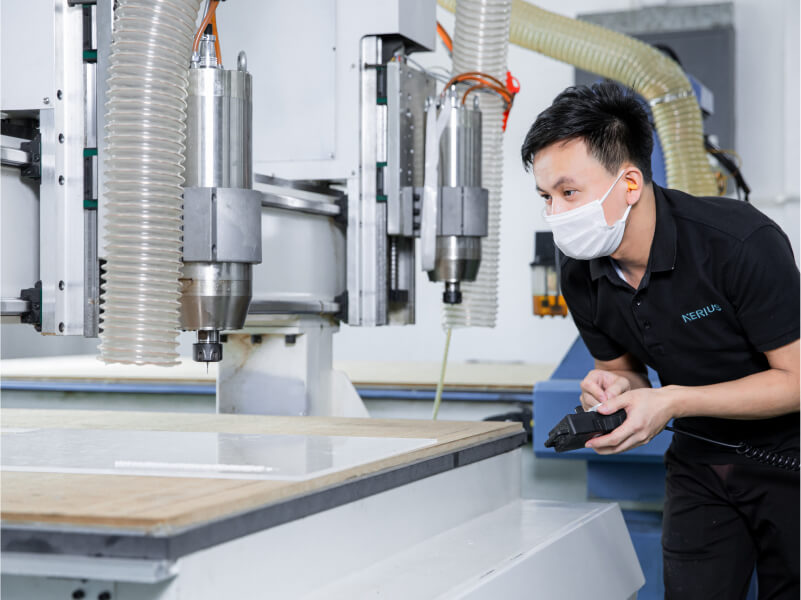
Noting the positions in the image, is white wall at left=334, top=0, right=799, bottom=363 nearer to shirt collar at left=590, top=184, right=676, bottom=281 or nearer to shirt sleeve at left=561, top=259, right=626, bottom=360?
shirt sleeve at left=561, top=259, right=626, bottom=360

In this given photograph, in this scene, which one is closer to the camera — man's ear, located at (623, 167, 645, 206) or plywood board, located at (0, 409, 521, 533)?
plywood board, located at (0, 409, 521, 533)

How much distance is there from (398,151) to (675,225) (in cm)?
52

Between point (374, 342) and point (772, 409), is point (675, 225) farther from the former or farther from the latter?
point (374, 342)

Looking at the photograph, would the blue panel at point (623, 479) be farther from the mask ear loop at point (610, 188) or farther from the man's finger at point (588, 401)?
the mask ear loop at point (610, 188)

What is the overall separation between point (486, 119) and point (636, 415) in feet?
2.69

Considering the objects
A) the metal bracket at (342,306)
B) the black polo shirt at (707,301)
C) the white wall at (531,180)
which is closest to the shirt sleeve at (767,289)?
the black polo shirt at (707,301)

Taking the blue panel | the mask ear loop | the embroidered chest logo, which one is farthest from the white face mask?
the blue panel

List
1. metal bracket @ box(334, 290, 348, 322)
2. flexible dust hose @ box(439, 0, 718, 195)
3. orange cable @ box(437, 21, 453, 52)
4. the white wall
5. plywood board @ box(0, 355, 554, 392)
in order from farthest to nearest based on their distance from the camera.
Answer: the white wall, plywood board @ box(0, 355, 554, 392), flexible dust hose @ box(439, 0, 718, 195), orange cable @ box(437, 21, 453, 52), metal bracket @ box(334, 290, 348, 322)

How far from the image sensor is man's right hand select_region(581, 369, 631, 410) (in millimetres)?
1298

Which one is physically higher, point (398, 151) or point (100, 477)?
point (398, 151)

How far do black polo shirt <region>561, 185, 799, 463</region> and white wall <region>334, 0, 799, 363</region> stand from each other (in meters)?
3.30

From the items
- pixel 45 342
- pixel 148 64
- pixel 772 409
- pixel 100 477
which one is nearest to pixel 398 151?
pixel 148 64

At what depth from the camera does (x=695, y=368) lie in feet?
4.38

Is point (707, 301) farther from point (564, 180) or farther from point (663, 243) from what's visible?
point (564, 180)
